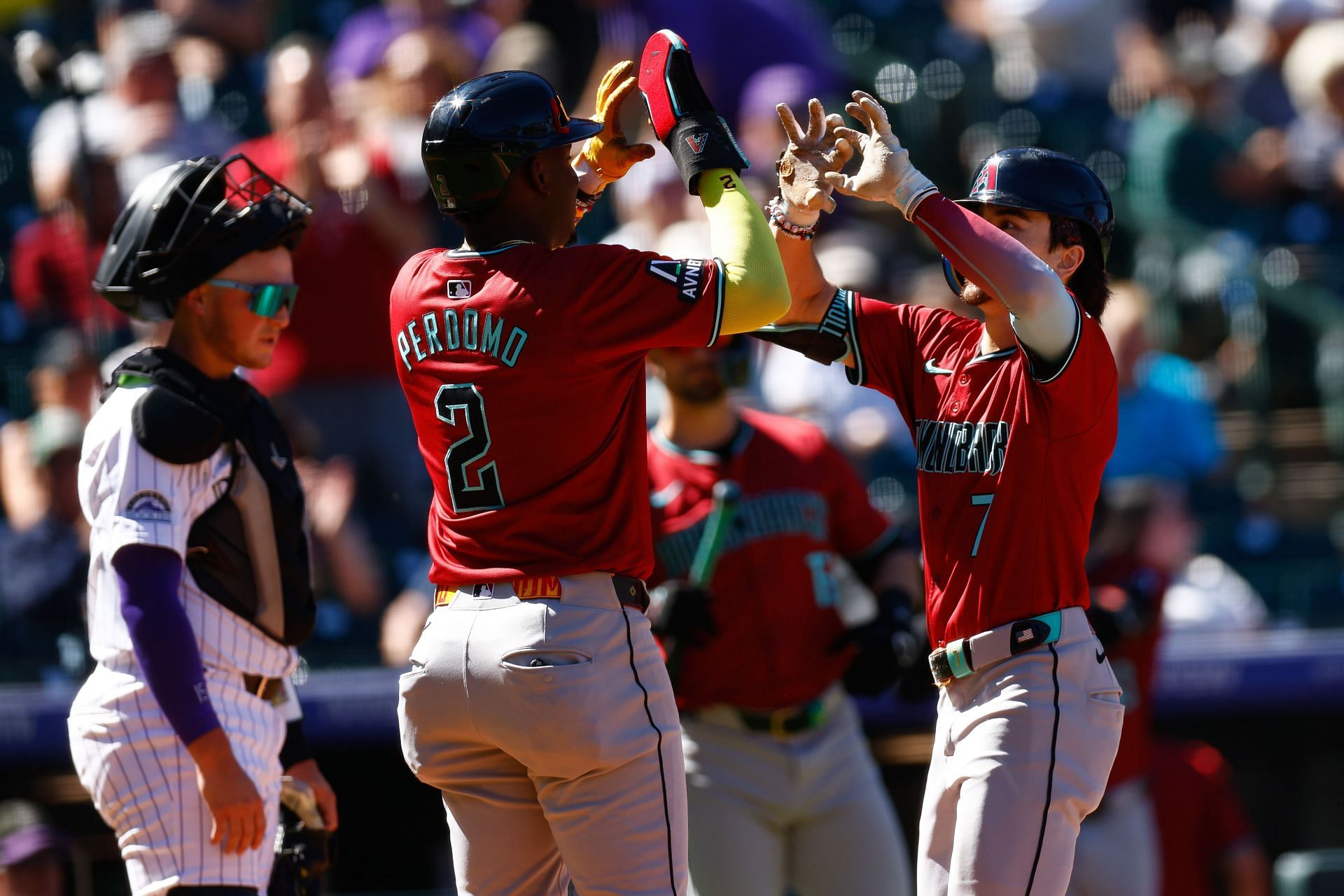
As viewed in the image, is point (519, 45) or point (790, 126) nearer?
point (790, 126)

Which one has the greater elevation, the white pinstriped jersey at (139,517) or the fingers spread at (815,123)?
the fingers spread at (815,123)

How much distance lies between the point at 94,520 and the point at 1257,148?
653 cm

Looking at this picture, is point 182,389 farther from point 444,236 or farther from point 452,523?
point 444,236

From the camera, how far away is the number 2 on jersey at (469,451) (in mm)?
2963

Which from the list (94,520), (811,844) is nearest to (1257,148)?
(811,844)

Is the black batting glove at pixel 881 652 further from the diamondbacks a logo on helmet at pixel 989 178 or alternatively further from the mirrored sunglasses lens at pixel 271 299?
the mirrored sunglasses lens at pixel 271 299

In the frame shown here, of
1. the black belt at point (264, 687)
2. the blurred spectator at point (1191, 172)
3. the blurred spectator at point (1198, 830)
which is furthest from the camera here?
the blurred spectator at point (1191, 172)

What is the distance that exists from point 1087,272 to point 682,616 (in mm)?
1299

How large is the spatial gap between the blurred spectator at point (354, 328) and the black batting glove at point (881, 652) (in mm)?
2711

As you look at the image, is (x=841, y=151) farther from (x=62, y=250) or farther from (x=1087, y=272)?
(x=62, y=250)

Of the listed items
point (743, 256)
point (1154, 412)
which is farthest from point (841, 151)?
point (1154, 412)

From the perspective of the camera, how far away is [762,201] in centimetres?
663

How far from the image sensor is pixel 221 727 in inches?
128

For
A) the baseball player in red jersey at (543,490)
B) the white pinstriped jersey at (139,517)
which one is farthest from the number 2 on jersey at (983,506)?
the white pinstriped jersey at (139,517)
